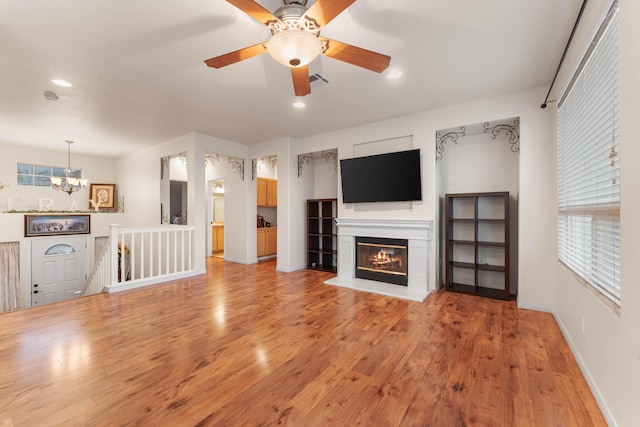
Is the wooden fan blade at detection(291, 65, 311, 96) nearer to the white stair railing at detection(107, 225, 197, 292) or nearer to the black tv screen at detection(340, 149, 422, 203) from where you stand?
the black tv screen at detection(340, 149, 422, 203)

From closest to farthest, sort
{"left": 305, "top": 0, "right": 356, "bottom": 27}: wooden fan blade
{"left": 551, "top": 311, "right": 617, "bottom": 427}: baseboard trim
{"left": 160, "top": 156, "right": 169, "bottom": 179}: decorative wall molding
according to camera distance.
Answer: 1. {"left": 551, "top": 311, "right": 617, "bottom": 427}: baseboard trim
2. {"left": 305, "top": 0, "right": 356, "bottom": 27}: wooden fan blade
3. {"left": 160, "top": 156, "right": 169, "bottom": 179}: decorative wall molding

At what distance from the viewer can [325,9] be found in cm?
166

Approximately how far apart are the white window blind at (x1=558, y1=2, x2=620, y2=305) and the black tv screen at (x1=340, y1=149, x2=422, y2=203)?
174 centimetres

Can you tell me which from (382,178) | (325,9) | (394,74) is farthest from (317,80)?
(382,178)

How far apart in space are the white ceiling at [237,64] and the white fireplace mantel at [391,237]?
172 centimetres

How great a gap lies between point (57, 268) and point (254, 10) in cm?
757

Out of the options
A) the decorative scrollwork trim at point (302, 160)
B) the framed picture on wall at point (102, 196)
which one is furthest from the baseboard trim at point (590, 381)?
the framed picture on wall at point (102, 196)

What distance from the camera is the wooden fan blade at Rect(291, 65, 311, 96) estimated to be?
227cm

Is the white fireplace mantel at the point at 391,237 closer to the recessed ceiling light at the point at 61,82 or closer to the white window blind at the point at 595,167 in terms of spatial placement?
the white window blind at the point at 595,167

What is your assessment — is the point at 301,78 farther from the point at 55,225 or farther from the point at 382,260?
the point at 55,225

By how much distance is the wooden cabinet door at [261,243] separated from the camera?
6615 millimetres

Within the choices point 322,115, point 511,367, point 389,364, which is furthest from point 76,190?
point 511,367

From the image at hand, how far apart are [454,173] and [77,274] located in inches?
332

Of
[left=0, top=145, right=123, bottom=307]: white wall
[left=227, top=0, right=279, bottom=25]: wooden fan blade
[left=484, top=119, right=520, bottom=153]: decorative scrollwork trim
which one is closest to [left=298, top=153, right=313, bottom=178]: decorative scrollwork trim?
[left=484, top=119, right=520, bottom=153]: decorative scrollwork trim
